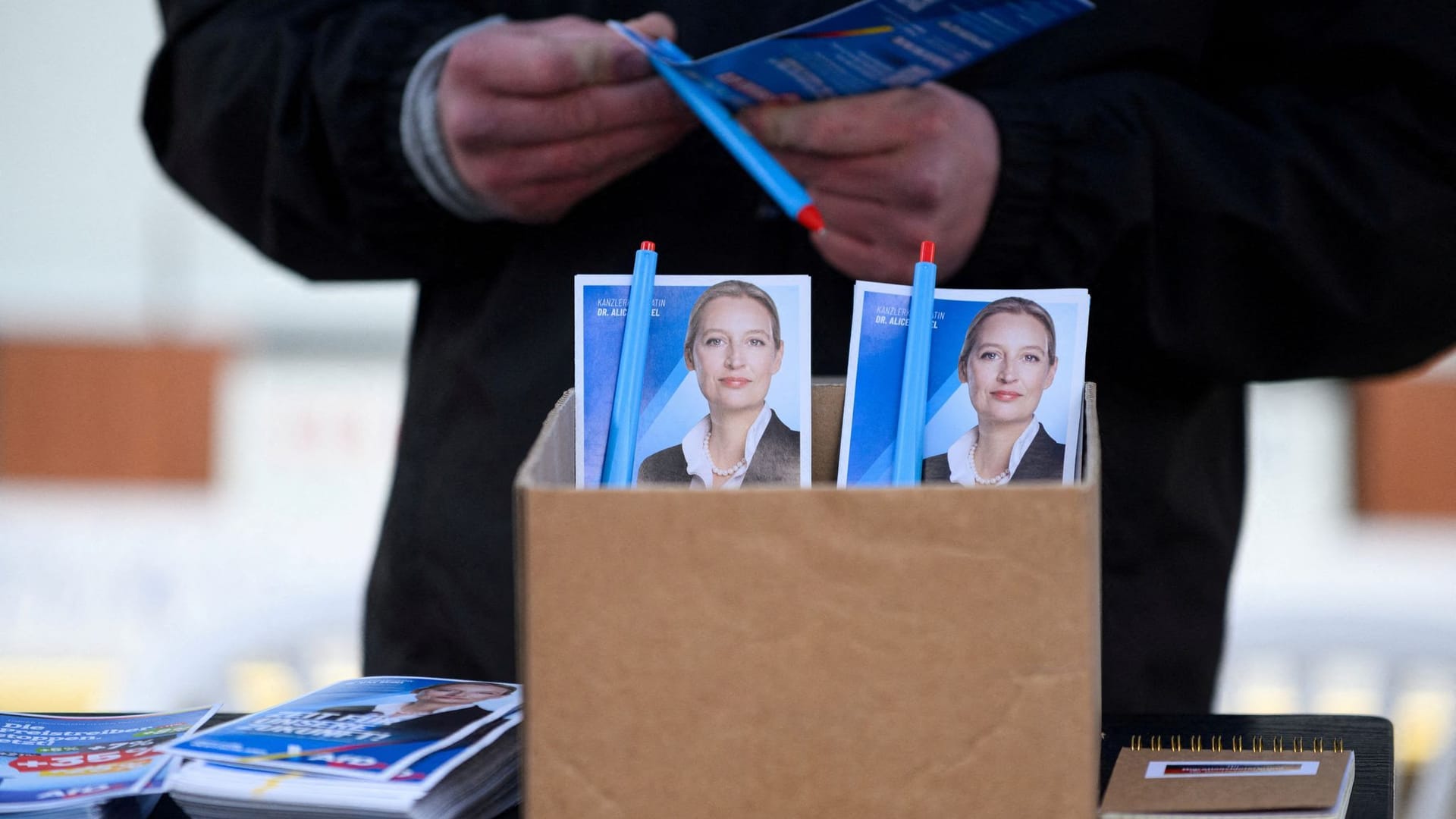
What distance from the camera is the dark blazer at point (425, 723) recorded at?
0.56 m

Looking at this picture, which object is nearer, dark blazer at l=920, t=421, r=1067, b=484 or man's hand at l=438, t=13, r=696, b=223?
dark blazer at l=920, t=421, r=1067, b=484

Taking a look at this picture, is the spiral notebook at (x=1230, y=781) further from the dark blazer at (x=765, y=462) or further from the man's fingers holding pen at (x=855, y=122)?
the man's fingers holding pen at (x=855, y=122)

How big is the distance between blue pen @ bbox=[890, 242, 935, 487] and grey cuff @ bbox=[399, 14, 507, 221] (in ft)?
1.51

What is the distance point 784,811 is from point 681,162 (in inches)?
24.7

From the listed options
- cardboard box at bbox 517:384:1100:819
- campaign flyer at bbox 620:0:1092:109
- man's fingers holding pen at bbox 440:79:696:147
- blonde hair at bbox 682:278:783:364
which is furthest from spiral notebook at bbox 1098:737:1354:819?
man's fingers holding pen at bbox 440:79:696:147

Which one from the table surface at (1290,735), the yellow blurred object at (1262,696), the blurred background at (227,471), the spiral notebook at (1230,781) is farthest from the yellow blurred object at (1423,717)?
the spiral notebook at (1230,781)

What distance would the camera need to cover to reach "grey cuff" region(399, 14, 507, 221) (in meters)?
0.94

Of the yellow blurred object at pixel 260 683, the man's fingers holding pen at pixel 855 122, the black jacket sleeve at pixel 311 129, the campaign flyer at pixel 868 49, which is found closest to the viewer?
the campaign flyer at pixel 868 49

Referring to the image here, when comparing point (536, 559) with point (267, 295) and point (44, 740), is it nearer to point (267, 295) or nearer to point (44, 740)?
point (44, 740)

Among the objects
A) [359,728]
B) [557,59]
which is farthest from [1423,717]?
[359,728]

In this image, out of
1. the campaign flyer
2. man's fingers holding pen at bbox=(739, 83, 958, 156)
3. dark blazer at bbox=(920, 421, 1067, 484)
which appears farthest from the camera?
man's fingers holding pen at bbox=(739, 83, 958, 156)

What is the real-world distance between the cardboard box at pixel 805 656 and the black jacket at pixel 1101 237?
0.49 metres

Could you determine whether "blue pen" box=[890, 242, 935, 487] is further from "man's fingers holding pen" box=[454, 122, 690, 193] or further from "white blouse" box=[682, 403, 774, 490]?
"man's fingers holding pen" box=[454, 122, 690, 193]

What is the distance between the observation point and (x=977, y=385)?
1.88ft
